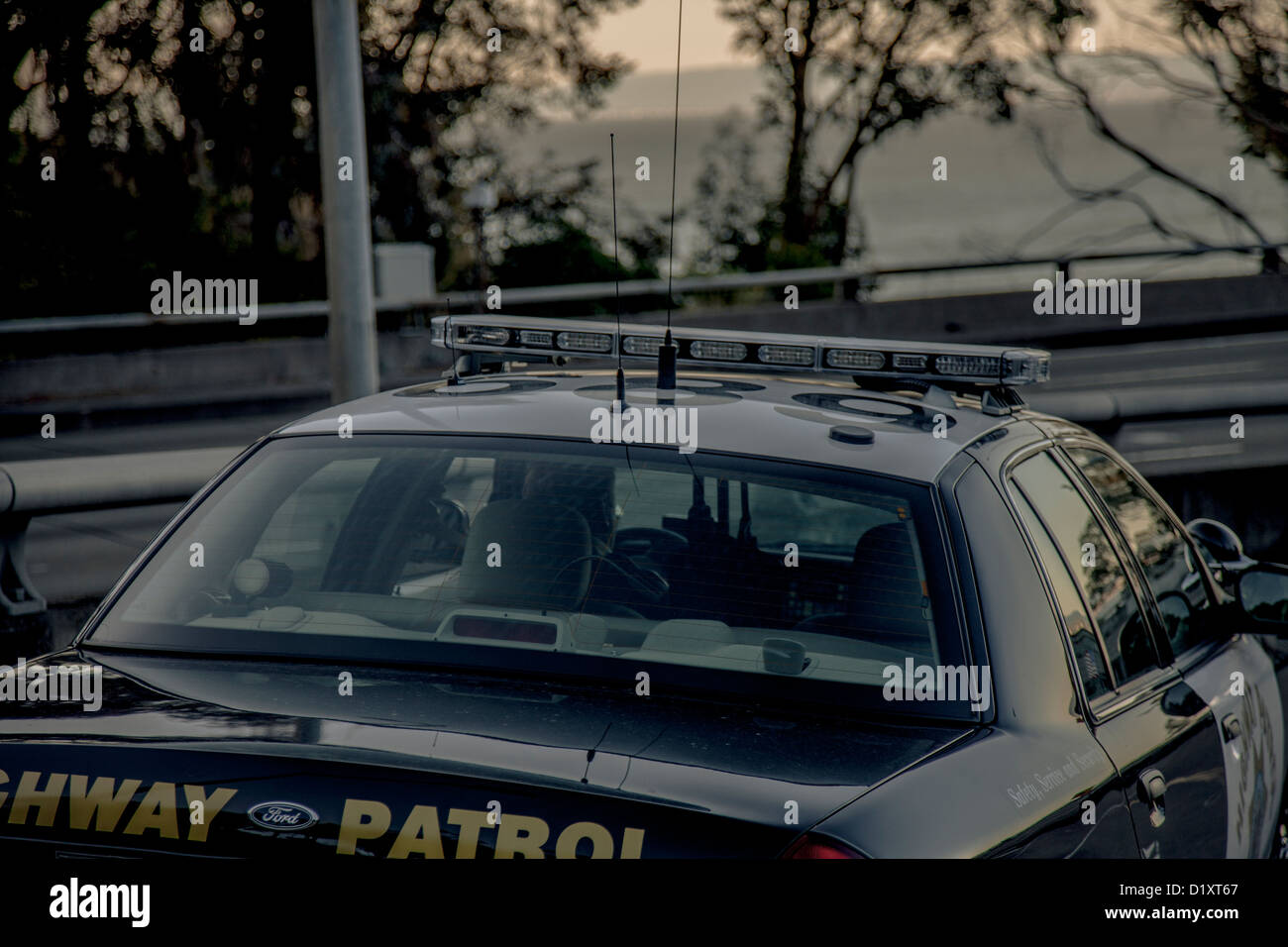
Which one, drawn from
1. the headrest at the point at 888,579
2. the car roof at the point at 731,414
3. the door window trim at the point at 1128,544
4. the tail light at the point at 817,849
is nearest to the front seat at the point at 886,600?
the headrest at the point at 888,579

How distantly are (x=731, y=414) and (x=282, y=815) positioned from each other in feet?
4.56

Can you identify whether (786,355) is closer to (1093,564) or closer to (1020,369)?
(1020,369)

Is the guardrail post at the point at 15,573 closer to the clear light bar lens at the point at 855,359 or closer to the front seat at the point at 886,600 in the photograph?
the clear light bar lens at the point at 855,359

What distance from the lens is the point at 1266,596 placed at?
4.05 m

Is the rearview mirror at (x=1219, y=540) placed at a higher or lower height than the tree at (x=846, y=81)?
lower

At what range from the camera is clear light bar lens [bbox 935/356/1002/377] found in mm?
3367

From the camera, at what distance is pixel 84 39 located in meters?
18.8

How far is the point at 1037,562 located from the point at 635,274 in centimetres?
2489

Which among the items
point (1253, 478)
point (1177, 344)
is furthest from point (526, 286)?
point (1253, 478)

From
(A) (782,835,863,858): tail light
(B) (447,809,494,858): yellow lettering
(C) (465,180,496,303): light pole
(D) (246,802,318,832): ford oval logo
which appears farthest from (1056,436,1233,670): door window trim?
(C) (465,180,496,303): light pole

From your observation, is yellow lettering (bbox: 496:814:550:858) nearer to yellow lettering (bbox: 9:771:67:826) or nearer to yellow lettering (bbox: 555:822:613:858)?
yellow lettering (bbox: 555:822:613:858)

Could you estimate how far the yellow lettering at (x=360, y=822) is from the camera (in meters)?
2.10

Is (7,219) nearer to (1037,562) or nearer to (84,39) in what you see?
(84,39)

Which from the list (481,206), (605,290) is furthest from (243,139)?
(605,290)
